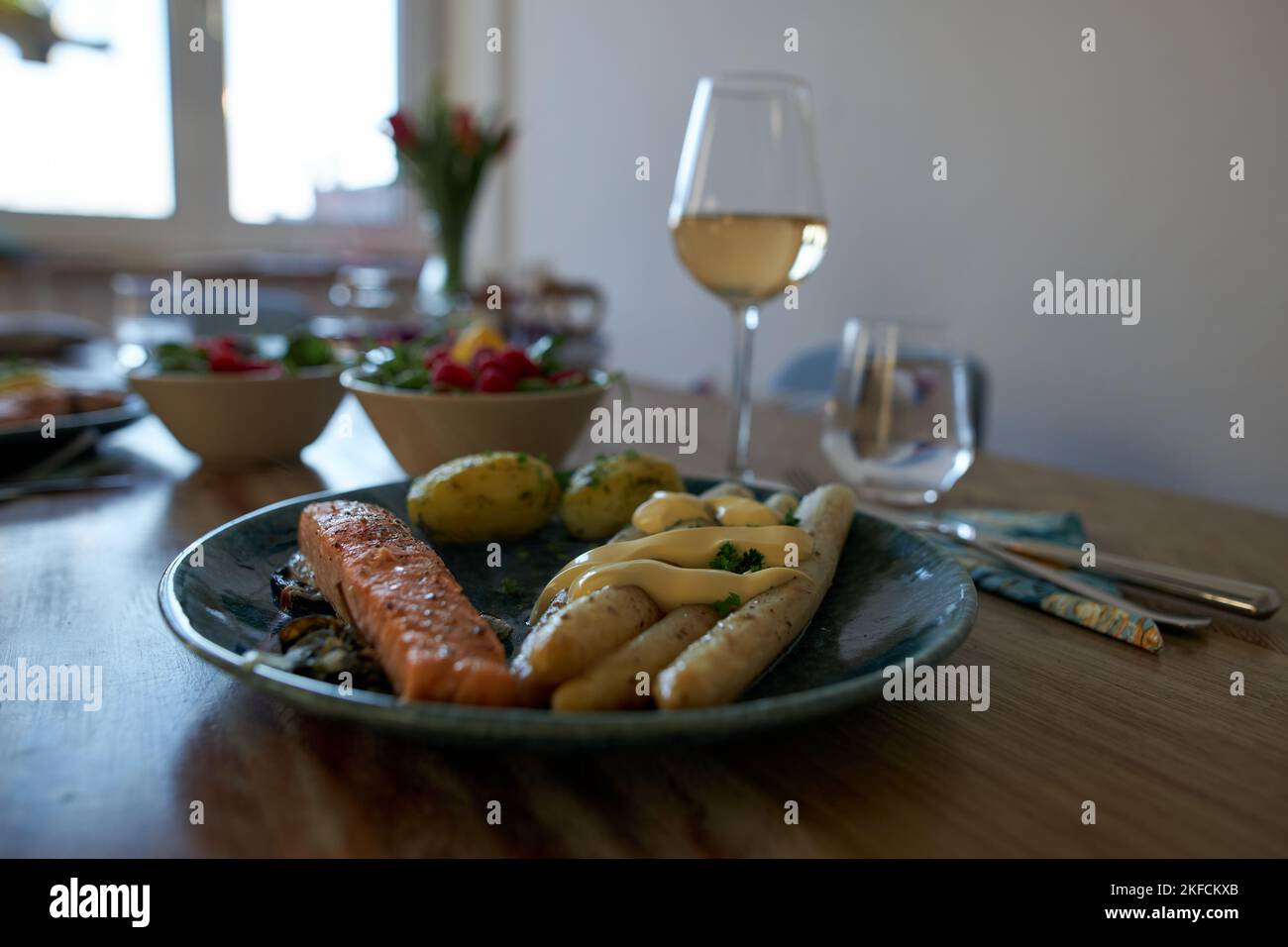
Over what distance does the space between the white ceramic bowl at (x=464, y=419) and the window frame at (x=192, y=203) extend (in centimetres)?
517

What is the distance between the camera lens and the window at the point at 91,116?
480 cm

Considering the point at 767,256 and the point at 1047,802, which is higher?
the point at 767,256

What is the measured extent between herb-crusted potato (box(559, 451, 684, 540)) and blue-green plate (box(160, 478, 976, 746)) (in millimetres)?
26

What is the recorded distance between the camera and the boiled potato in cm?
78

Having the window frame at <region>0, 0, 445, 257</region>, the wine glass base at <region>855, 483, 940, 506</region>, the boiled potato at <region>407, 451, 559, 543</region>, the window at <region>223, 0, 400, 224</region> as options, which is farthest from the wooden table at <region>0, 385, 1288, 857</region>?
the window frame at <region>0, 0, 445, 257</region>

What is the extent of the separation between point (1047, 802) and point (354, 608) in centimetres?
41

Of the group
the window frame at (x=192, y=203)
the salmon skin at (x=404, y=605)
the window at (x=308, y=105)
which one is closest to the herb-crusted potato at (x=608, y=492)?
the salmon skin at (x=404, y=605)

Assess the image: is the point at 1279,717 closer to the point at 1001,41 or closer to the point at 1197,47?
the point at 1197,47

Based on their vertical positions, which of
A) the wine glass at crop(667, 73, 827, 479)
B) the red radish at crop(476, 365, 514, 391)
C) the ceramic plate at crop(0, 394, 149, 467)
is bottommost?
the ceramic plate at crop(0, 394, 149, 467)

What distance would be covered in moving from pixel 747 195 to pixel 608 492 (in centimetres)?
51

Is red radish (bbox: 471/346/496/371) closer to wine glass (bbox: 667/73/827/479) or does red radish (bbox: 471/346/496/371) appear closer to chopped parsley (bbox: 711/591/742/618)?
wine glass (bbox: 667/73/827/479)

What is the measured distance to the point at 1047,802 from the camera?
45 cm

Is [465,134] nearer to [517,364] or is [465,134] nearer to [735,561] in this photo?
[517,364]
